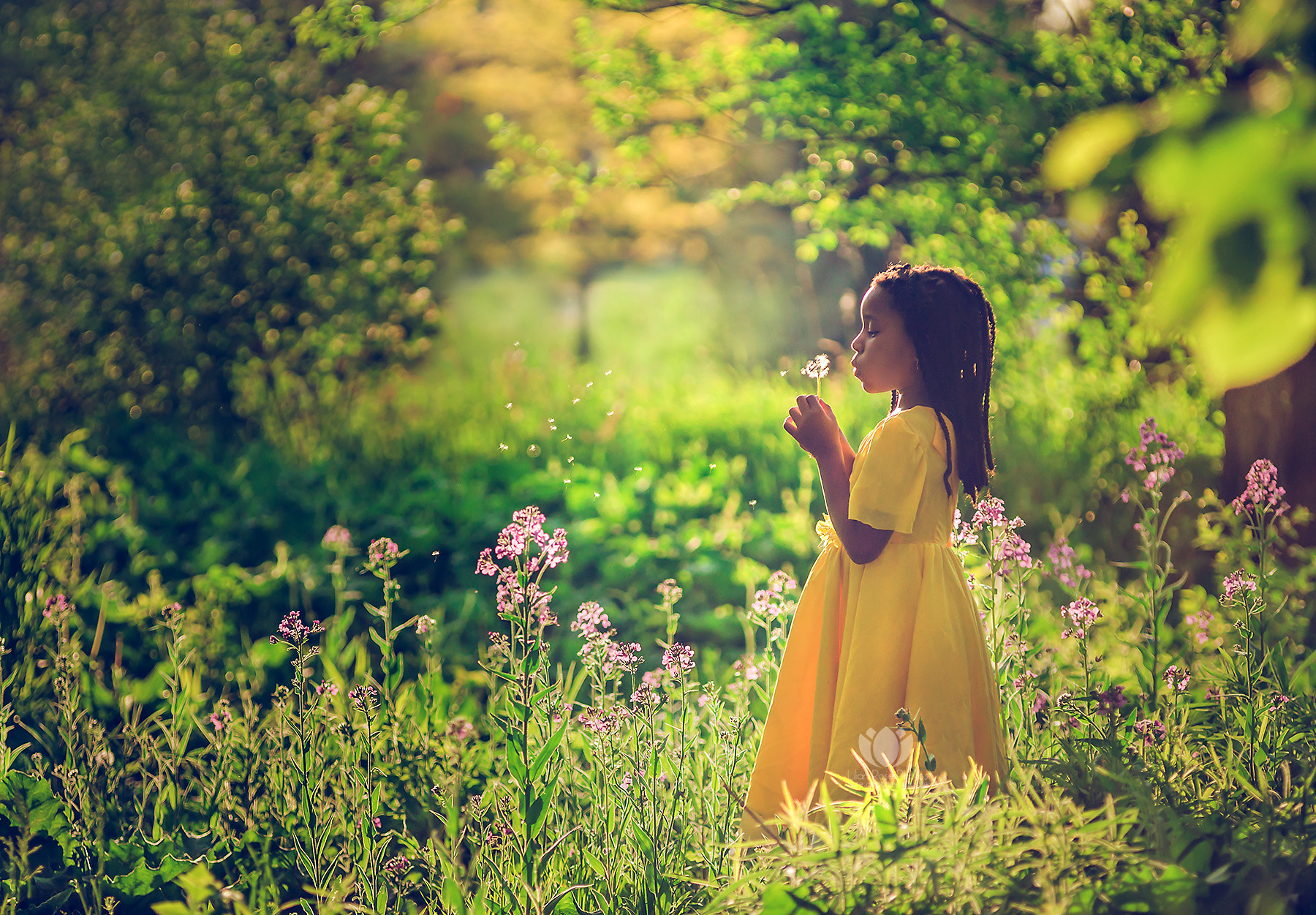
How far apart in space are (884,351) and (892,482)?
33 centimetres

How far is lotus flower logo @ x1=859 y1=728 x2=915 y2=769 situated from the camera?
1909mm

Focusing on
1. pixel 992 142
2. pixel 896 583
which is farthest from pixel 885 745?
pixel 992 142

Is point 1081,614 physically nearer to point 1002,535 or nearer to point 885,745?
point 1002,535

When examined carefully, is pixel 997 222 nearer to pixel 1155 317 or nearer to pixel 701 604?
pixel 701 604

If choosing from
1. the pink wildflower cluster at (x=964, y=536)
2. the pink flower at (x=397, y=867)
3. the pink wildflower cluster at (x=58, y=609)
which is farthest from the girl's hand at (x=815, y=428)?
the pink wildflower cluster at (x=58, y=609)

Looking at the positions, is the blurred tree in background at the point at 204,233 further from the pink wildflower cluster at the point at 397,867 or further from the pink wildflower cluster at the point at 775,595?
the pink wildflower cluster at the point at 397,867

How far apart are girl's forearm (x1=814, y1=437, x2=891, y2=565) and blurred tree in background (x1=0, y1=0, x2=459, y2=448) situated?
226 inches

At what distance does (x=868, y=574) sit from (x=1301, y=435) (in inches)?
109

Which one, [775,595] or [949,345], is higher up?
[949,345]

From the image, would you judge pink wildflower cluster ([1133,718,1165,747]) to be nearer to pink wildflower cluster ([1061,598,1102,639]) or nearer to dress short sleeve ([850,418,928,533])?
pink wildflower cluster ([1061,598,1102,639])

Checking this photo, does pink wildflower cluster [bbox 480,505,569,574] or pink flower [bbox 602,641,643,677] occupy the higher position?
pink wildflower cluster [bbox 480,505,569,574]

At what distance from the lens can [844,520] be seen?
6.52 ft

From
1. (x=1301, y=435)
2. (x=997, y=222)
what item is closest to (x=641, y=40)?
(x=997, y=222)

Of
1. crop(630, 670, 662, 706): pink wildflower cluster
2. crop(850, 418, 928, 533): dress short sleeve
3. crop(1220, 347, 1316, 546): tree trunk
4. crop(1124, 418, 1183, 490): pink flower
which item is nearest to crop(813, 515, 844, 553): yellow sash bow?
crop(850, 418, 928, 533): dress short sleeve
